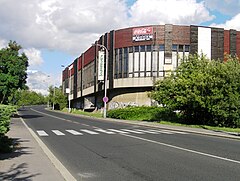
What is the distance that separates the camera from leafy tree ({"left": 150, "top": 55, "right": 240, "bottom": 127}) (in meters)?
30.9

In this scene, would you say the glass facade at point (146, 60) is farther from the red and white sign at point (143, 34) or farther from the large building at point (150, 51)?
the red and white sign at point (143, 34)

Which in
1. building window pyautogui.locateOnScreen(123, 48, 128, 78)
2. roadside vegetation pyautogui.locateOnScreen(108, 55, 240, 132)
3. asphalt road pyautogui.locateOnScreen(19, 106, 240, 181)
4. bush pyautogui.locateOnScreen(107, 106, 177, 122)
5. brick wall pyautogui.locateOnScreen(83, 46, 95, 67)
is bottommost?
asphalt road pyautogui.locateOnScreen(19, 106, 240, 181)

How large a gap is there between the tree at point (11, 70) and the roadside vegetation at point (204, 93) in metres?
16.4

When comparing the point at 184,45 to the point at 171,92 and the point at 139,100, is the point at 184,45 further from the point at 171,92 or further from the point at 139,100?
the point at 171,92

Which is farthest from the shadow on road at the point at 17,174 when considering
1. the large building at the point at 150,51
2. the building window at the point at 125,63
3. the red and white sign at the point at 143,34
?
the building window at the point at 125,63

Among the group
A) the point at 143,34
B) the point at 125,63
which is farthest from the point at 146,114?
the point at 143,34

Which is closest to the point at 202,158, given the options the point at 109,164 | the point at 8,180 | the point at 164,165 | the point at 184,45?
the point at 164,165

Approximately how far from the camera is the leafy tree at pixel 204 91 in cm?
3092

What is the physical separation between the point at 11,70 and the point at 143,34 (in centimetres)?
2114

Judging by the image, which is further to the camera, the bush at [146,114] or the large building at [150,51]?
the large building at [150,51]

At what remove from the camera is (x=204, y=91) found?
32781mm

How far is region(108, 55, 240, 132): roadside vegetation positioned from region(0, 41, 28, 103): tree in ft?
53.9

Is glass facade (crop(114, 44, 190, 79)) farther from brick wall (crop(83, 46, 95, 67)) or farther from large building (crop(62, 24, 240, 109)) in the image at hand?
brick wall (crop(83, 46, 95, 67))

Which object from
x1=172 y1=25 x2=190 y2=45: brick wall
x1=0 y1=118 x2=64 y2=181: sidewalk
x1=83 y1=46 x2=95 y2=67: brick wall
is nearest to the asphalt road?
x1=0 y1=118 x2=64 y2=181: sidewalk
